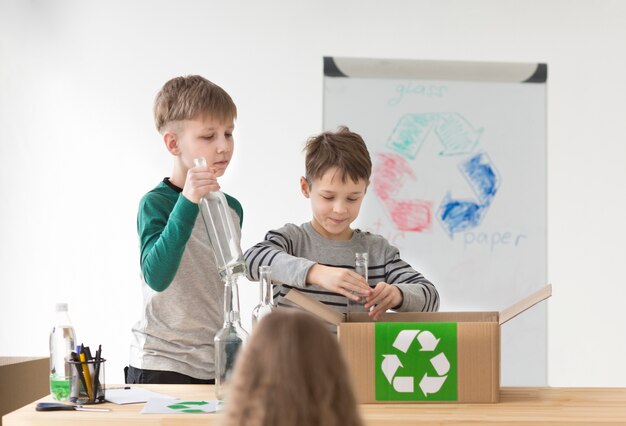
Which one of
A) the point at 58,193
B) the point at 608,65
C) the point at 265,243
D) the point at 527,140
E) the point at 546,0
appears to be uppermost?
the point at 546,0

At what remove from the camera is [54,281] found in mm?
3715

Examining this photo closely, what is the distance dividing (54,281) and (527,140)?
225cm

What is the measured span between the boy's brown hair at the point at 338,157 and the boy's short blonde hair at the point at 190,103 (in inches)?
8.5

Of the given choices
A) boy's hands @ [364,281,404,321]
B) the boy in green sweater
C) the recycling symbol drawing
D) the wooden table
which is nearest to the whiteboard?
the recycling symbol drawing

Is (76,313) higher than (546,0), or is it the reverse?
(546,0)

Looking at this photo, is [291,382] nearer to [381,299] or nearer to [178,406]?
[178,406]

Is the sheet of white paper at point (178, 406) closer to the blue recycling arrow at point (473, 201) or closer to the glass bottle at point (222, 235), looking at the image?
the glass bottle at point (222, 235)

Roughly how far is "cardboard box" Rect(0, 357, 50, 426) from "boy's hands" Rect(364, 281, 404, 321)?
3.71 ft

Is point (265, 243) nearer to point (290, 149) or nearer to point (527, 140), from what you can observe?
point (290, 149)

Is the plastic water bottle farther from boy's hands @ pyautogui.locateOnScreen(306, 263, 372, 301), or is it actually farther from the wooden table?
boy's hands @ pyautogui.locateOnScreen(306, 263, 372, 301)

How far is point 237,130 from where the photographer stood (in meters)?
3.75

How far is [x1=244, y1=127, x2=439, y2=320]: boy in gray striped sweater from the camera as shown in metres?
1.82

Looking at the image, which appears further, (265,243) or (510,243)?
(510,243)

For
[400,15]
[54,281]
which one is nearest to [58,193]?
[54,281]
